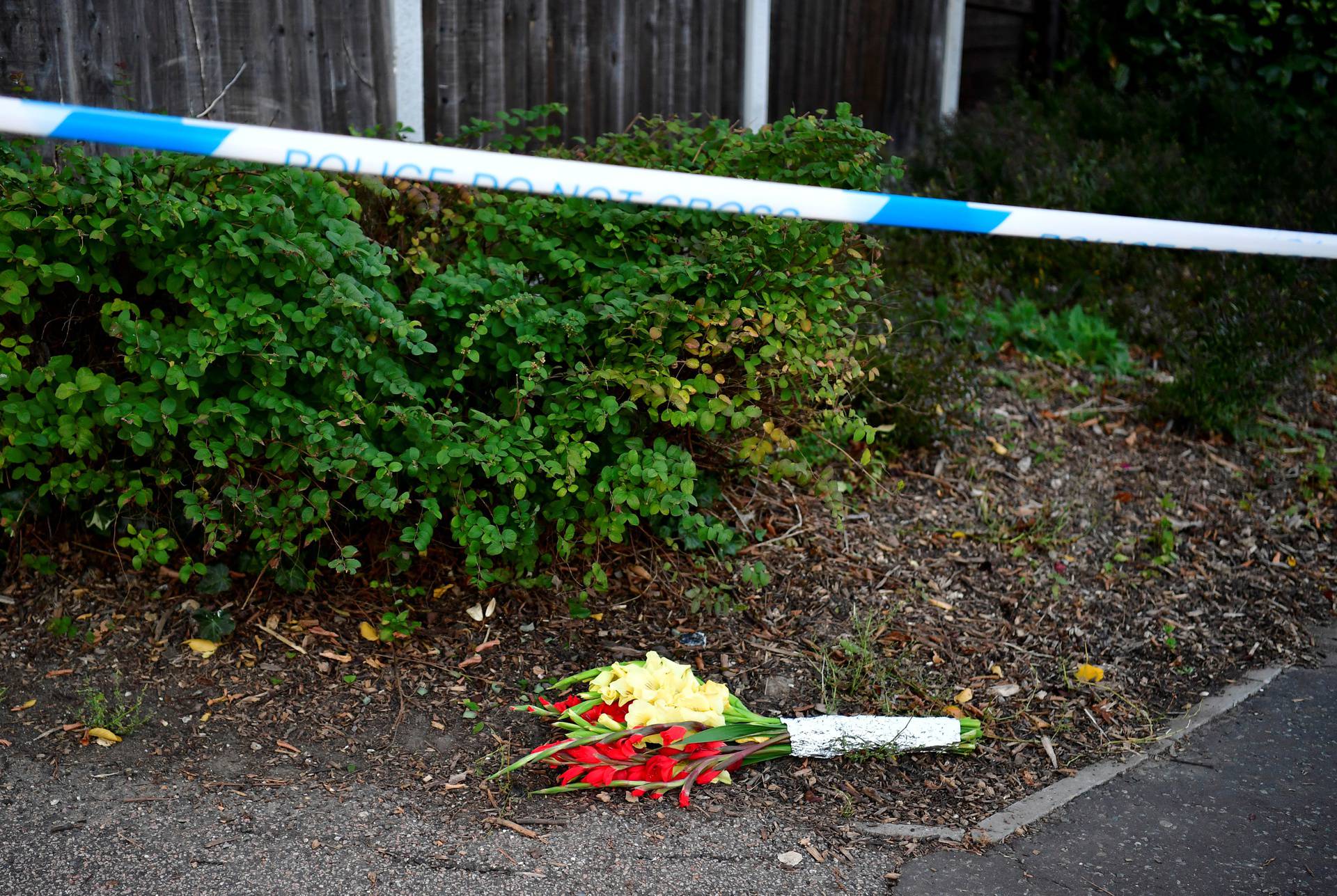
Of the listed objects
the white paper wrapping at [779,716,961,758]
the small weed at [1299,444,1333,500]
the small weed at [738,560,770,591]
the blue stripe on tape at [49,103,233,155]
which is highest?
the blue stripe on tape at [49,103,233,155]

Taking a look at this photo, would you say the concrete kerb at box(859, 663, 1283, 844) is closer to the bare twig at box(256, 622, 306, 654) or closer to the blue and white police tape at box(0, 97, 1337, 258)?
the blue and white police tape at box(0, 97, 1337, 258)

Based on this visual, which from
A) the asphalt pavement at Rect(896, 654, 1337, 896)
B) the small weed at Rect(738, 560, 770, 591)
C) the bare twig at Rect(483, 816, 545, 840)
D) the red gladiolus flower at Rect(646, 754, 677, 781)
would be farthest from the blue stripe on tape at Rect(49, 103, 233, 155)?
Result: the asphalt pavement at Rect(896, 654, 1337, 896)

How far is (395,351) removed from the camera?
3.26m

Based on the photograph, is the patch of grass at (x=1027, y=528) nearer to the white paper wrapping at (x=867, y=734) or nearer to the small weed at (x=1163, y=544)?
the small weed at (x=1163, y=544)

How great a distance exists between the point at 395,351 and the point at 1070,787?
217 centimetres

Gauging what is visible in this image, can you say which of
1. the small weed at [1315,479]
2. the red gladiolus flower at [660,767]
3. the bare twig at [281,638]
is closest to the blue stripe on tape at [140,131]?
the bare twig at [281,638]

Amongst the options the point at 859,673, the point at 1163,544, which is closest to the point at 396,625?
the point at 859,673

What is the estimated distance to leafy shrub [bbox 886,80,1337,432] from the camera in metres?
5.22

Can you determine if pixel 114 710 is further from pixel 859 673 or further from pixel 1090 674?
pixel 1090 674

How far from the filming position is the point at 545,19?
5859 millimetres

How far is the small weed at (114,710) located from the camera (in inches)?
119

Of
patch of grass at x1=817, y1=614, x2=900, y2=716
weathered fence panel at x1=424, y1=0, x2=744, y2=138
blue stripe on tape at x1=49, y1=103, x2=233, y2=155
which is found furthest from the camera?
weathered fence panel at x1=424, y1=0, x2=744, y2=138

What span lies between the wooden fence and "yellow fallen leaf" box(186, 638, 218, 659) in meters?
1.65

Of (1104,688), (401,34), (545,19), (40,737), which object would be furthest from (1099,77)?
(40,737)
